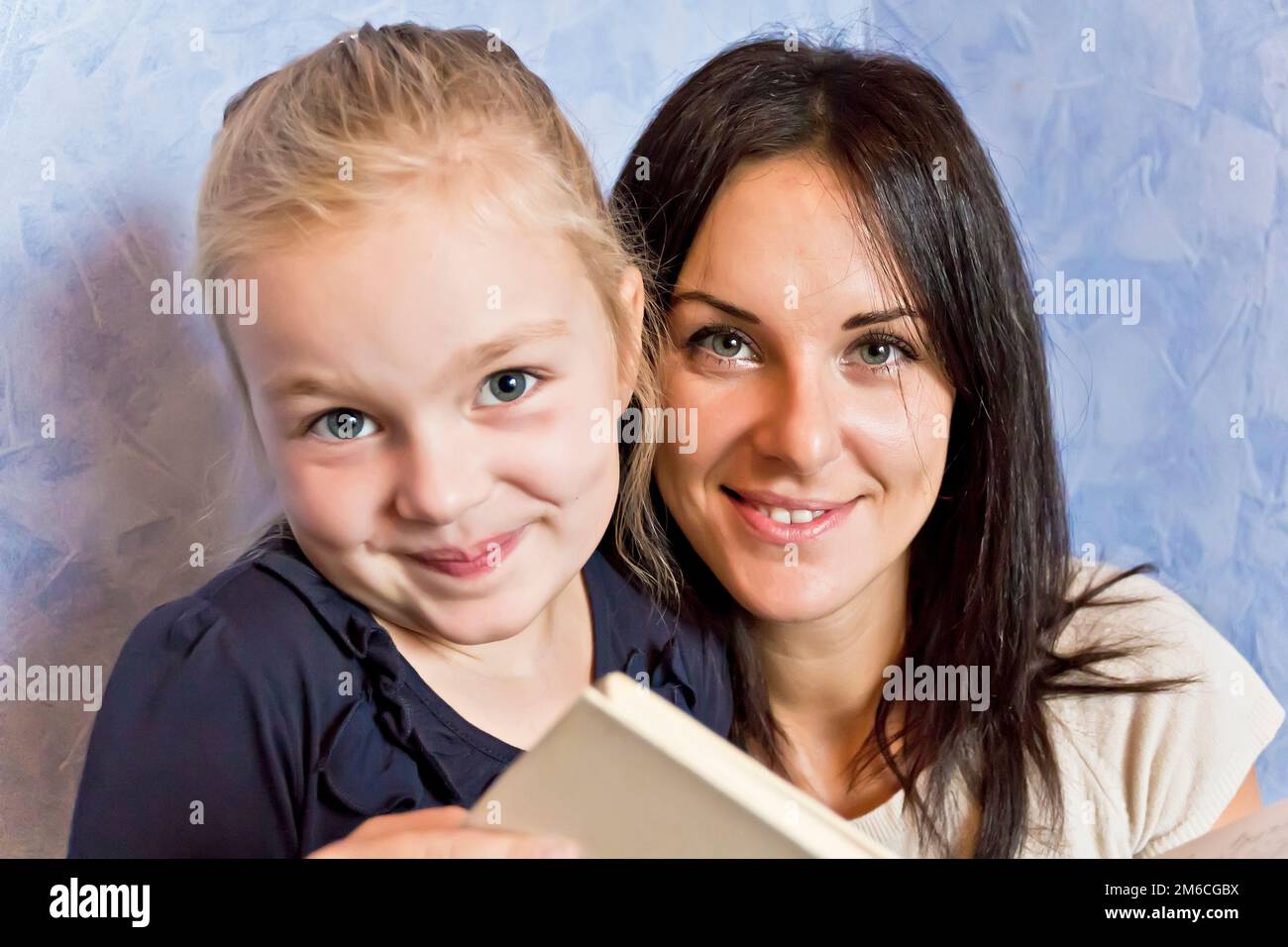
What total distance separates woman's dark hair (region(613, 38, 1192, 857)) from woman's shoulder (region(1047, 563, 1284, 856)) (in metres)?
0.02

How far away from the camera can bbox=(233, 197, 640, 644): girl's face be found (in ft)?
3.26

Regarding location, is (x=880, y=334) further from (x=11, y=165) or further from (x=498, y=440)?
(x=11, y=165)

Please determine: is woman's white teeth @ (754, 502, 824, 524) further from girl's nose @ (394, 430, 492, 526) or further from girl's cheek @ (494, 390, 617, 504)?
girl's nose @ (394, 430, 492, 526)

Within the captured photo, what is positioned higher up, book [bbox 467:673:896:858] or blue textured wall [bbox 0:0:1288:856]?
blue textured wall [bbox 0:0:1288:856]

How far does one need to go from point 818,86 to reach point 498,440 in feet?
1.74

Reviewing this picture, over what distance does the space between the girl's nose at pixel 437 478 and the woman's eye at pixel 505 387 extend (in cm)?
5

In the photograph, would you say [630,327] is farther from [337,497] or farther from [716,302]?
[337,497]

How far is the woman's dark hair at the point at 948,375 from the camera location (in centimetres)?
128

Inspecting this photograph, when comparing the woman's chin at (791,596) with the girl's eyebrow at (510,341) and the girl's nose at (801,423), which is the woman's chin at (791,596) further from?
the girl's eyebrow at (510,341)

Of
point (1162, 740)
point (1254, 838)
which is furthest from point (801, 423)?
point (1162, 740)

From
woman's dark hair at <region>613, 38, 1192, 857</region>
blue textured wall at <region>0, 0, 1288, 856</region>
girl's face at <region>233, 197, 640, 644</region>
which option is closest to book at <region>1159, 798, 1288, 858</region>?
woman's dark hair at <region>613, 38, 1192, 857</region>

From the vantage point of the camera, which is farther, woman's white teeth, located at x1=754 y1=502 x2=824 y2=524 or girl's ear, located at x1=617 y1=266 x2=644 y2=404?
woman's white teeth, located at x1=754 y1=502 x2=824 y2=524

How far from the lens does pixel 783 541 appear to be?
133 cm

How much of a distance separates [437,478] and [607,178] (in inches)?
30.6
